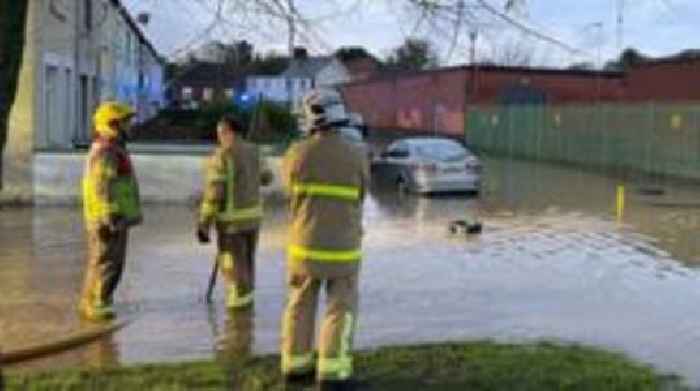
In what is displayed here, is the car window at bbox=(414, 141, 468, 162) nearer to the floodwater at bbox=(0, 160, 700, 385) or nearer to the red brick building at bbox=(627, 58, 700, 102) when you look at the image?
the floodwater at bbox=(0, 160, 700, 385)

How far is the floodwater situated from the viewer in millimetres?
11484

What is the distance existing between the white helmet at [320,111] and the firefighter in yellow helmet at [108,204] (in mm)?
3903

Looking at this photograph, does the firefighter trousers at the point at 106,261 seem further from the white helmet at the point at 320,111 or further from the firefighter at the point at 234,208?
the white helmet at the point at 320,111

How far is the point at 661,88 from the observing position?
180 feet

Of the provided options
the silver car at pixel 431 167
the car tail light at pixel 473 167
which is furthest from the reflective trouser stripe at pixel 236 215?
the car tail light at pixel 473 167

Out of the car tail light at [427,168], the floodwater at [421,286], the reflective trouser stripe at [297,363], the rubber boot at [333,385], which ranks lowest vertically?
the floodwater at [421,286]

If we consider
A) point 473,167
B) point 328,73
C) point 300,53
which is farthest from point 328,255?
point 473,167

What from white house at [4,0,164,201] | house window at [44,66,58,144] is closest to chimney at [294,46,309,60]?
white house at [4,0,164,201]

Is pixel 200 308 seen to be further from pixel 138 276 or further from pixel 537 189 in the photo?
pixel 537 189

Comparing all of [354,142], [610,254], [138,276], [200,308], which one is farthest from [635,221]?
[354,142]

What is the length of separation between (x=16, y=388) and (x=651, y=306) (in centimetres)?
687

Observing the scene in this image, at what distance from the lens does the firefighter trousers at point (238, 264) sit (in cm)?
1284

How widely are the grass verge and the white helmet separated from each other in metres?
1.59

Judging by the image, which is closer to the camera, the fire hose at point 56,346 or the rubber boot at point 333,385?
the rubber boot at point 333,385
